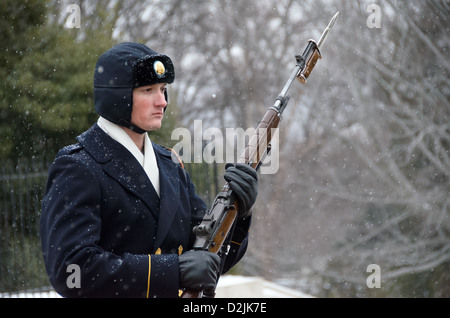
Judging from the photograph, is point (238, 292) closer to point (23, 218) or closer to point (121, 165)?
point (23, 218)

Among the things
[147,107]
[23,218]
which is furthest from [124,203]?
[23,218]

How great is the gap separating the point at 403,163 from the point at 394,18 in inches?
97.5

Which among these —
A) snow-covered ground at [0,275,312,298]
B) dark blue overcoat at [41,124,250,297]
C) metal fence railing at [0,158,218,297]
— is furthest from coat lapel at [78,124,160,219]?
metal fence railing at [0,158,218,297]

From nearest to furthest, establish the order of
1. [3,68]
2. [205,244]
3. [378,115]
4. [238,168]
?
[205,244] → [238,168] → [3,68] → [378,115]

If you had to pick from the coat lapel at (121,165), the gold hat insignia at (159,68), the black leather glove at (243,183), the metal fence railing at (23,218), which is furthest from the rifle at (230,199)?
the metal fence railing at (23,218)

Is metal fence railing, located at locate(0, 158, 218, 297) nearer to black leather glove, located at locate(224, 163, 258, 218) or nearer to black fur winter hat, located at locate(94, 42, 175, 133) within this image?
black leather glove, located at locate(224, 163, 258, 218)

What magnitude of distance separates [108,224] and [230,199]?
509 millimetres

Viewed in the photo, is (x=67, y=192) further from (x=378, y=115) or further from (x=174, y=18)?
(x=174, y=18)

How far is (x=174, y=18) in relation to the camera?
13656mm

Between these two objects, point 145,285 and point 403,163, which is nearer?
point 145,285

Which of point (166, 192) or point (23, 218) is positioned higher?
point (166, 192)

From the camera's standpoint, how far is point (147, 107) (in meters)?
2.35

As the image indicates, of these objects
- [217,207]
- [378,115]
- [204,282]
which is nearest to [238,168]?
[217,207]
